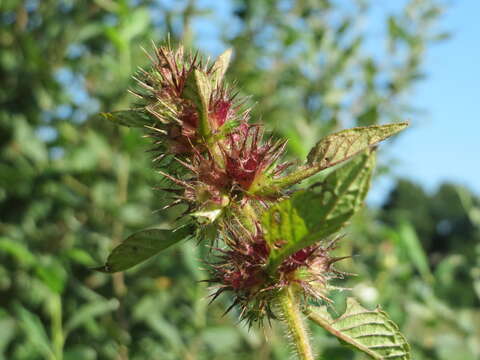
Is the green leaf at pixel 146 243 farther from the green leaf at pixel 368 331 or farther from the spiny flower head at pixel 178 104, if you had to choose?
the green leaf at pixel 368 331

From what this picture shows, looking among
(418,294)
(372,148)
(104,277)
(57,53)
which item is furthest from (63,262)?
(372,148)

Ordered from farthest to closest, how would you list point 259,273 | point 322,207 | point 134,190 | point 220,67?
point 134,190 < point 220,67 < point 259,273 < point 322,207

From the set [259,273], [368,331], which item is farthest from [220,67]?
[368,331]

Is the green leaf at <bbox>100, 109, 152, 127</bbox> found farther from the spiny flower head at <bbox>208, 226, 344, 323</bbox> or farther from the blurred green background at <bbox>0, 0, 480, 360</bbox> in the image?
the blurred green background at <bbox>0, 0, 480, 360</bbox>

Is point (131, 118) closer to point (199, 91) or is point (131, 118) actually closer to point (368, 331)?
point (199, 91)

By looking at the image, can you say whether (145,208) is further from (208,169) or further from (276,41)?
(208,169)

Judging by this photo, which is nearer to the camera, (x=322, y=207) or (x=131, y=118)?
(x=322, y=207)
